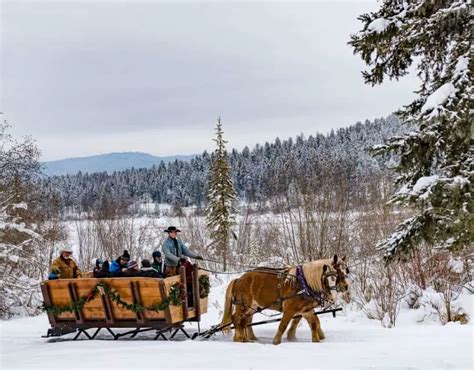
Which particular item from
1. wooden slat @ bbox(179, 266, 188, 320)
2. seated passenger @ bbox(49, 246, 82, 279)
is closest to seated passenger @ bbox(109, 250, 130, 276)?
seated passenger @ bbox(49, 246, 82, 279)

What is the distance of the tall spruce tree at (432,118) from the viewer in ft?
20.1

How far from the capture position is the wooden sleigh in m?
9.37

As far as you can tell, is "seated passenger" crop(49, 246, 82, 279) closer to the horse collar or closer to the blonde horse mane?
the blonde horse mane

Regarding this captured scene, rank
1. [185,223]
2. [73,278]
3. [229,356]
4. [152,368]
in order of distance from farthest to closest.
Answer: [185,223], [73,278], [229,356], [152,368]

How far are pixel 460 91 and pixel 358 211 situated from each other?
1364 centimetres

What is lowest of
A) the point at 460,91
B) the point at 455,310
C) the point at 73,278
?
the point at 455,310

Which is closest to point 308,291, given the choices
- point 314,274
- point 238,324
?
point 314,274

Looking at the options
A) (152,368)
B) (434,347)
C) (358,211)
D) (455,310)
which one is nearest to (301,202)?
(358,211)

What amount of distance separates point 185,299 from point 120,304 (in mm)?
1164

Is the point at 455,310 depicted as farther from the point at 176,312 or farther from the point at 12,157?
the point at 12,157

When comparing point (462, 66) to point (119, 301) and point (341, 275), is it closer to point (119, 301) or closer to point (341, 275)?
point (341, 275)

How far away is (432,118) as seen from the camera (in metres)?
6.13

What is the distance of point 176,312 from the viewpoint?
31.0ft

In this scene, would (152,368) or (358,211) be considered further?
(358,211)
